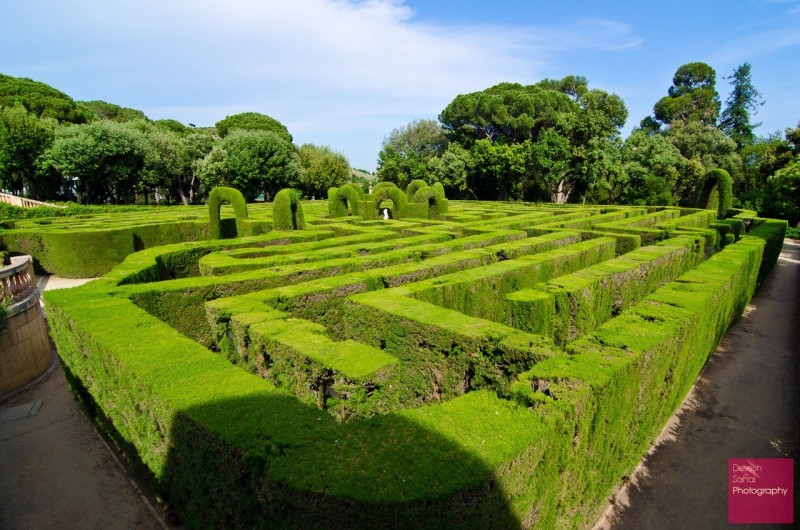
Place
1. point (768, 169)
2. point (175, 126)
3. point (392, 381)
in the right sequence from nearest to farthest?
point (392, 381), point (768, 169), point (175, 126)

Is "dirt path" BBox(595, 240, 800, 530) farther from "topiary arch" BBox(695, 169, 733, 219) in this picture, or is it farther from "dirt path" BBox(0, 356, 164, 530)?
"topiary arch" BBox(695, 169, 733, 219)

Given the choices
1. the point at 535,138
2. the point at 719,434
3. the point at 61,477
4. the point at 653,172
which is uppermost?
the point at 535,138

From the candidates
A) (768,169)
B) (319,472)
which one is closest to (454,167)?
(768,169)

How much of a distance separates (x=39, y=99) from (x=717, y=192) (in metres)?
78.3

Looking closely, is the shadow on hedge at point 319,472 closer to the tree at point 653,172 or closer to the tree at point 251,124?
the tree at point 653,172

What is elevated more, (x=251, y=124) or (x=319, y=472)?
(x=251, y=124)

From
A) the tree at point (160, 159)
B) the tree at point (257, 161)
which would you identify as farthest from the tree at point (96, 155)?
the tree at point (257, 161)

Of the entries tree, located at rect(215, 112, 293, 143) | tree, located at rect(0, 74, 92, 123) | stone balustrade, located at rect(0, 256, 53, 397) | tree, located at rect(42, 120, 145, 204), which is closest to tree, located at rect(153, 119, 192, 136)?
tree, located at rect(215, 112, 293, 143)

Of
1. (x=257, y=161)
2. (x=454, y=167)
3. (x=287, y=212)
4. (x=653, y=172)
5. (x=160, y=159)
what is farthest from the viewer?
(x=454, y=167)

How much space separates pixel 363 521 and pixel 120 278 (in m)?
10.7

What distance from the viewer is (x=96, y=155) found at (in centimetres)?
4275

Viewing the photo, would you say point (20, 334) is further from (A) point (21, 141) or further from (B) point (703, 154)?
(B) point (703, 154)

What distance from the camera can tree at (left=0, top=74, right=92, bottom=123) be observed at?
5331 centimetres

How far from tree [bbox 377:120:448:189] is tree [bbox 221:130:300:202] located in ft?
45.1
